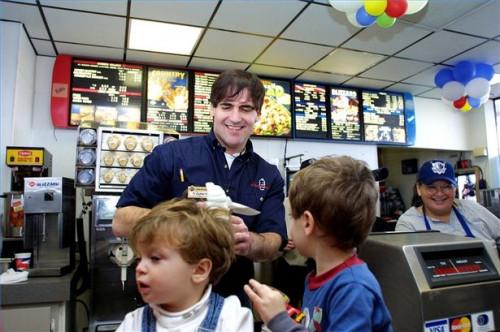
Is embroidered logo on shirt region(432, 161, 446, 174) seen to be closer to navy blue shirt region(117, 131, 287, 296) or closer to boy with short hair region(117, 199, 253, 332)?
navy blue shirt region(117, 131, 287, 296)

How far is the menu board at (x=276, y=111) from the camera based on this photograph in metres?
4.39

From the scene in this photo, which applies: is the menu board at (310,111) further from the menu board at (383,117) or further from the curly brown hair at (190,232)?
the curly brown hair at (190,232)

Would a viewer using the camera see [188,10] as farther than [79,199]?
No

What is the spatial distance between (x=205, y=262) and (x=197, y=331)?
0.19 meters

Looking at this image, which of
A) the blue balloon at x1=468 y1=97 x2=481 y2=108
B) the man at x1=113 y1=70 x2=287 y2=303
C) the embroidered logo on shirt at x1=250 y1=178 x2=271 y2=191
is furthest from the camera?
the blue balloon at x1=468 y1=97 x2=481 y2=108

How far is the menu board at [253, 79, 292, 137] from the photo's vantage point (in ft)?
14.4

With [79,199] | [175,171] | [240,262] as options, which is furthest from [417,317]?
[79,199]

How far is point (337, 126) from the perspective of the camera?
4750 mm

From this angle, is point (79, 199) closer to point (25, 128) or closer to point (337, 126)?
point (25, 128)

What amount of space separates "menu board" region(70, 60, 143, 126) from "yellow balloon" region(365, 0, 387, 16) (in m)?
2.49

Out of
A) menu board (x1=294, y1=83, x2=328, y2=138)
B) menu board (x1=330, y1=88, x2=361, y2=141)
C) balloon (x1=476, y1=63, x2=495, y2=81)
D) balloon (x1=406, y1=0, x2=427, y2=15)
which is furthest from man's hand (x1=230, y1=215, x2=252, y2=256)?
balloon (x1=476, y1=63, x2=495, y2=81)

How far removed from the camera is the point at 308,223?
1.10 metres

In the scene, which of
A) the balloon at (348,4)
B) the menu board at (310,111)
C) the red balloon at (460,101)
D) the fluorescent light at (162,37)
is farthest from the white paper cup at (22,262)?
the red balloon at (460,101)

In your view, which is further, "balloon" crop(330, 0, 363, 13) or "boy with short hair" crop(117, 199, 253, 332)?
"balloon" crop(330, 0, 363, 13)
